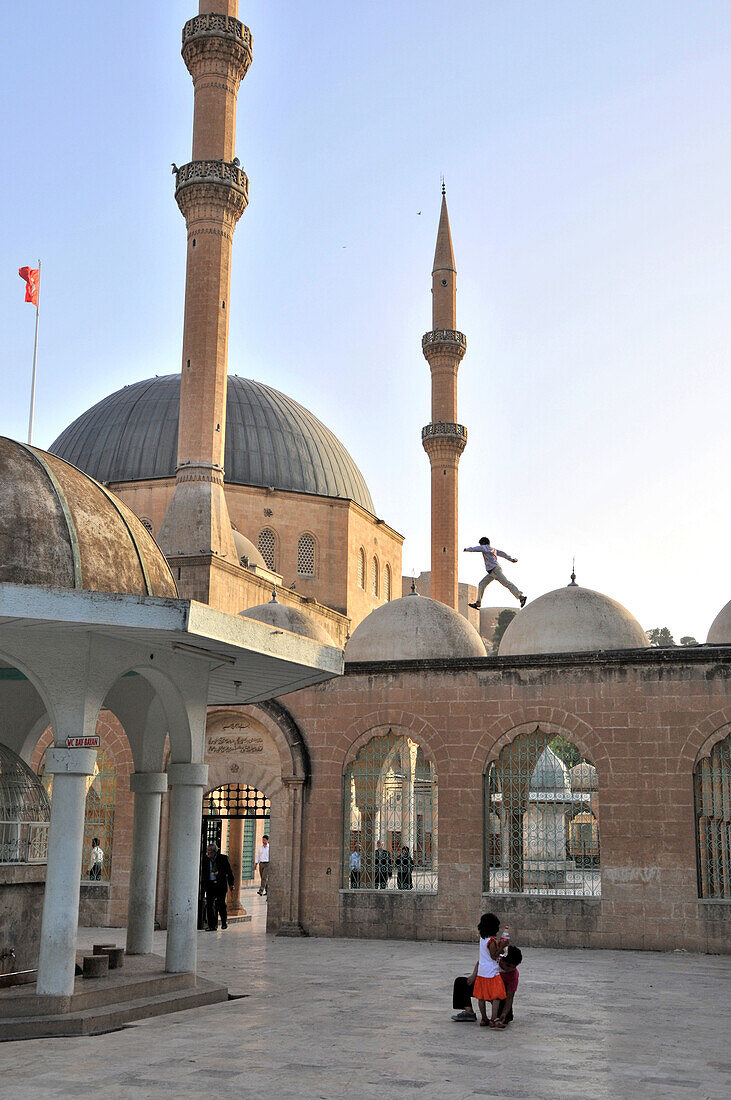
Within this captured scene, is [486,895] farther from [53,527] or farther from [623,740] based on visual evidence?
[53,527]

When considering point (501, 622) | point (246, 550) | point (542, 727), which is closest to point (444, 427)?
point (246, 550)

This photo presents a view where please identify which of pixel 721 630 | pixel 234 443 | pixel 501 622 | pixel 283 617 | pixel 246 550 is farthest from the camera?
pixel 501 622

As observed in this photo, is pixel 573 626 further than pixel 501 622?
No

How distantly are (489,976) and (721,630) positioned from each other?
8760mm

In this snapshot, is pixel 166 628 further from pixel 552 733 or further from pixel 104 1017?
pixel 552 733

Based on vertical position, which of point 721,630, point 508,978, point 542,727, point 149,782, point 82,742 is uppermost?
point 721,630

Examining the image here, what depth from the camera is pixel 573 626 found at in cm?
1482

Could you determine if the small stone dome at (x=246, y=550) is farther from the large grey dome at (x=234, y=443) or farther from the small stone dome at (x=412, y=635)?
the small stone dome at (x=412, y=635)

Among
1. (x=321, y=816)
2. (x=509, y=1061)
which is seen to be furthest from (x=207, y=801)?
(x=509, y=1061)

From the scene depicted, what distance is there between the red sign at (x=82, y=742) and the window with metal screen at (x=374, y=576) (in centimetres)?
2124

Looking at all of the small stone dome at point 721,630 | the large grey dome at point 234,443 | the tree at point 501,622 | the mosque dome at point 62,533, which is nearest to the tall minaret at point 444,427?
the large grey dome at point 234,443

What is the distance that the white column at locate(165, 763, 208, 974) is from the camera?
8.05 metres

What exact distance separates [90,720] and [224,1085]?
8.77 feet

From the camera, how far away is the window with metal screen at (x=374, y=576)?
28297 millimetres
